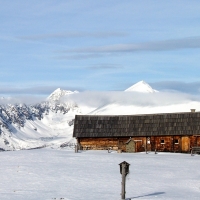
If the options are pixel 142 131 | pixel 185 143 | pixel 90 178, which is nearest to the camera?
pixel 90 178

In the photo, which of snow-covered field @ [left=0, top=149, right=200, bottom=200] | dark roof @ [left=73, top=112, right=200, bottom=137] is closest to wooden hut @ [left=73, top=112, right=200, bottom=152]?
dark roof @ [left=73, top=112, right=200, bottom=137]

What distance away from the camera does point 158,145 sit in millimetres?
72125

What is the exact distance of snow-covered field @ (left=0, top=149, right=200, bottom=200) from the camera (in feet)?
112

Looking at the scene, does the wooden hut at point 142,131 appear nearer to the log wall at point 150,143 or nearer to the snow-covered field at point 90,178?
the log wall at point 150,143

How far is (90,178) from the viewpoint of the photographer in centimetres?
4019

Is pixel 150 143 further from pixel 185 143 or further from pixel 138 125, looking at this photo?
pixel 185 143

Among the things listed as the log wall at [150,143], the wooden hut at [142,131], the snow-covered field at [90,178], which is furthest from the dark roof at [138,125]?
the snow-covered field at [90,178]

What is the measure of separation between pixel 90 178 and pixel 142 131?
33.1 meters

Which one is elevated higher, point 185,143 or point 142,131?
point 142,131

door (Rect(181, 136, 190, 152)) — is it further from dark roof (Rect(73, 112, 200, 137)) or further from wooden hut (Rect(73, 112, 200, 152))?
dark roof (Rect(73, 112, 200, 137))

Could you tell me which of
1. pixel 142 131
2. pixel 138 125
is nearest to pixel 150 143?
pixel 142 131

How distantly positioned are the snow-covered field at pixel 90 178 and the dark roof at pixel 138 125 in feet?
57.6

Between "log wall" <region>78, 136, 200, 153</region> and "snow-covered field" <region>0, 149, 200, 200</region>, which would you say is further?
"log wall" <region>78, 136, 200, 153</region>

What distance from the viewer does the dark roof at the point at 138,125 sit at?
71.8 metres
